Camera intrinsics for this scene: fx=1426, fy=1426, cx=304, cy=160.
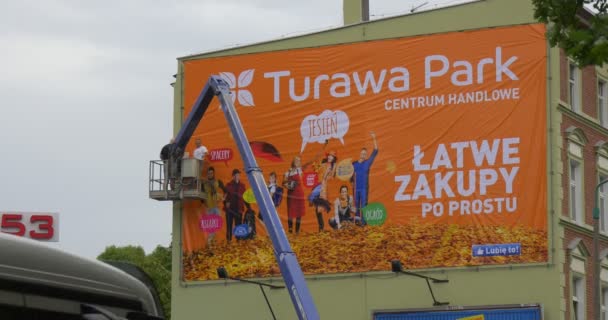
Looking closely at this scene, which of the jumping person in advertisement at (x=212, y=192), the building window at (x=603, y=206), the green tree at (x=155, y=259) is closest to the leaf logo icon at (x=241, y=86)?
the jumping person in advertisement at (x=212, y=192)

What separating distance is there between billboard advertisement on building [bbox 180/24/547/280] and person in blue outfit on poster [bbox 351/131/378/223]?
0.03 meters

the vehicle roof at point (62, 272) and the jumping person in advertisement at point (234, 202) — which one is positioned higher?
the jumping person in advertisement at point (234, 202)

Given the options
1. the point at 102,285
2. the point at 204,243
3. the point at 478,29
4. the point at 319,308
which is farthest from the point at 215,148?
the point at 102,285

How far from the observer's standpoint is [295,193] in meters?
47.7

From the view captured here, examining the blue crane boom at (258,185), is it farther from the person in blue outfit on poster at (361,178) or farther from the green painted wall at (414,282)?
the person in blue outfit on poster at (361,178)

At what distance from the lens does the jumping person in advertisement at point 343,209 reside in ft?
153

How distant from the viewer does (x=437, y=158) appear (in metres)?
45.8

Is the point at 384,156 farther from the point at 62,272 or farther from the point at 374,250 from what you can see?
the point at 62,272

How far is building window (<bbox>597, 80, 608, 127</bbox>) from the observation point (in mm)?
48500

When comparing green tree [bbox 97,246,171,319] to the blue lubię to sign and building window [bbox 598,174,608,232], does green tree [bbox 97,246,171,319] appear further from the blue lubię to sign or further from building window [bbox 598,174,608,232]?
the blue lubię to sign

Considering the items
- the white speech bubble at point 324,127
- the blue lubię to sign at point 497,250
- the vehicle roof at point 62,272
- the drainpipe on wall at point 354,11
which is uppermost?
the drainpipe on wall at point 354,11

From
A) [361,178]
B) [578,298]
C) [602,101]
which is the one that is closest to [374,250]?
[361,178]

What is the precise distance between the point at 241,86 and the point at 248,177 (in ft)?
19.1

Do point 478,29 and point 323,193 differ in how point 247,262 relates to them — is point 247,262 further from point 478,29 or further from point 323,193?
point 478,29
